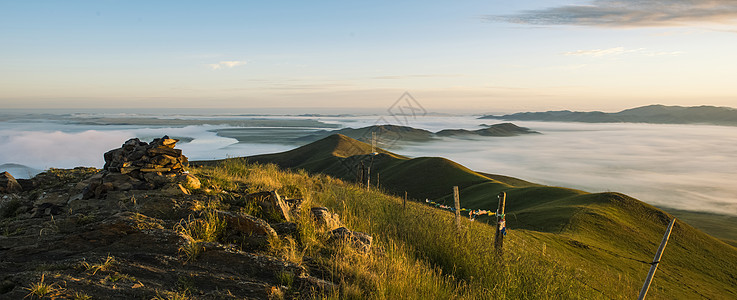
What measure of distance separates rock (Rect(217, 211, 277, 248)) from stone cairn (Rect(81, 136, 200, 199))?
8.71 feet

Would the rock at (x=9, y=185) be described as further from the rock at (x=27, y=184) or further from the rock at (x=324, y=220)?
the rock at (x=324, y=220)

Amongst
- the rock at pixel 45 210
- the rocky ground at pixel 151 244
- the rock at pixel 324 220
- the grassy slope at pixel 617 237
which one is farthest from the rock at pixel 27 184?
the grassy slope at pixel 617 237

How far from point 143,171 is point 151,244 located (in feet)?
15.2

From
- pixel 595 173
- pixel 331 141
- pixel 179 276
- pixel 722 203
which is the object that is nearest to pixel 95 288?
pixel 179 276

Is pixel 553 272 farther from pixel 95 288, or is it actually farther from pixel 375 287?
pixel 95 288

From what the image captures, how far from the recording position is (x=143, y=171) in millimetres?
9664

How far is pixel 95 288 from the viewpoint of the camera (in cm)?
431

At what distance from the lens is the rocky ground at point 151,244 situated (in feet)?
14.8

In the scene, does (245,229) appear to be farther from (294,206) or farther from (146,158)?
(146,158)

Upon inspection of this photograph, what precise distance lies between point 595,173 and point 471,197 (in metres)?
168

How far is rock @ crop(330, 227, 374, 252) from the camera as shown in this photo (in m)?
6.56

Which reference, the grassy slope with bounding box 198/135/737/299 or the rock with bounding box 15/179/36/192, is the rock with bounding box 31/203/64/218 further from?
the grassy slope with bounding box 198/135/737/299

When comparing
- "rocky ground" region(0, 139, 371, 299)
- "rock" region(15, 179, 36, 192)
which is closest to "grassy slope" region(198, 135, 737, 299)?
"rocky ground" region(0, 139, 371, 299)

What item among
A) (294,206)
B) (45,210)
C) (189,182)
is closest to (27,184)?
(45,210)
